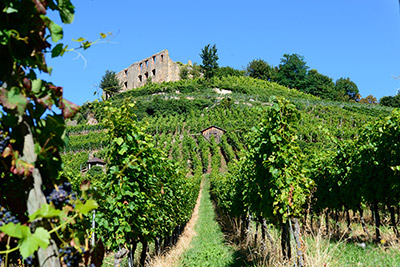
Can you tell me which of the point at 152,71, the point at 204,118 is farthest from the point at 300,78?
the point at 204,118

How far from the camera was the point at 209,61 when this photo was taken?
219 feet

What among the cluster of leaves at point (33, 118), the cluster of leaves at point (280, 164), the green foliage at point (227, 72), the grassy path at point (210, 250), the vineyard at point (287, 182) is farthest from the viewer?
the green foliage at point (227, 72)

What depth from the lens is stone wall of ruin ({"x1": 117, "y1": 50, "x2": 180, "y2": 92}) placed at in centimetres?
7044

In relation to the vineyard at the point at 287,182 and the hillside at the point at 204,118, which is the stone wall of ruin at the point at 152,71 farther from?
the vineyard at the point at 287,182

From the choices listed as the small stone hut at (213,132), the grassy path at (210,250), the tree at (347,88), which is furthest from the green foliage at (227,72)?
the grassy path at (210,250)

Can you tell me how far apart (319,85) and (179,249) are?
73.1 meters

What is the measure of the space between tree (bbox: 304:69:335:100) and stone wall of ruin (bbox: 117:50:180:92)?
97.6ft

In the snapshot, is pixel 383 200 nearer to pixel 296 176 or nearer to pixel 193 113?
pixel 296 176

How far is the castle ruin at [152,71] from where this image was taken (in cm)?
A: 7044

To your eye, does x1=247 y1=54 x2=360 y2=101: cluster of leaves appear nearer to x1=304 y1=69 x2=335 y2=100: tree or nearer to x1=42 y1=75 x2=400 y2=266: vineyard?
x1=304 y1=69 x2=335 y2=100: tree

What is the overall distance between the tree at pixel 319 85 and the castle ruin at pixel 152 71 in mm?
29761

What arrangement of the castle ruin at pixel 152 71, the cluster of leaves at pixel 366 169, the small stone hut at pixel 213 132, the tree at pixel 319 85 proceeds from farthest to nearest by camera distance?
1. the tree at pixel 319 85
2. the castle ruin at pixel 152 71
3. the small stone hut at pixel 213 132
4. the cluster of leaves at pixel 366 169

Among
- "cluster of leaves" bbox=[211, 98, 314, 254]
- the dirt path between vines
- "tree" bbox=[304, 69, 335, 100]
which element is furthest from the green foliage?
"cluster of leaves" bbox=[211, 98, 314, 254]

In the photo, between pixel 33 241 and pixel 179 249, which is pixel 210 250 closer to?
pixel 179 249
